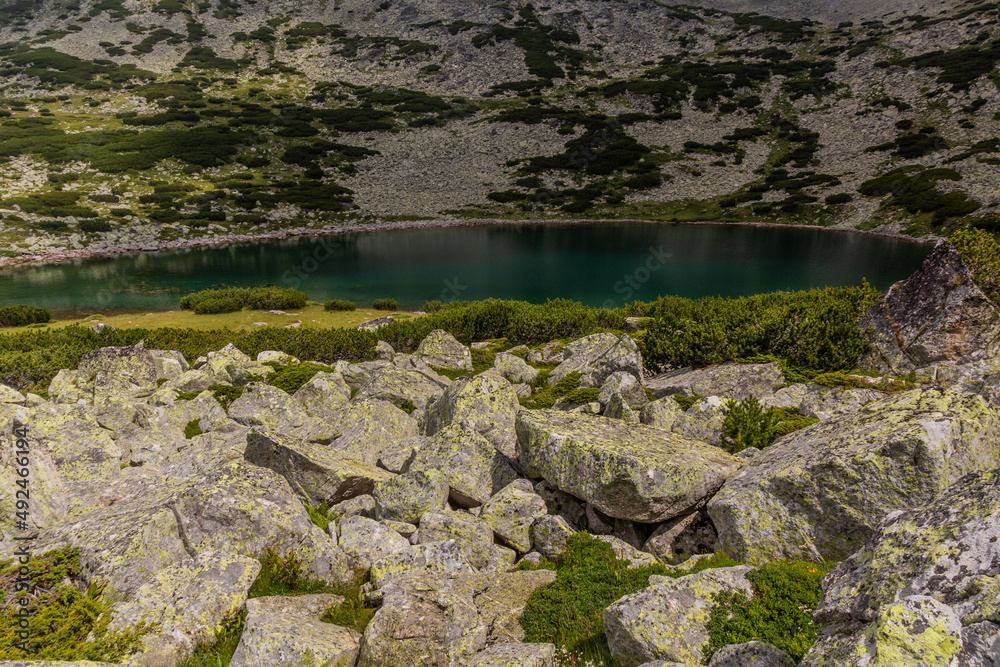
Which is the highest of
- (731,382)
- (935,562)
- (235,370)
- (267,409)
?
(935,562)

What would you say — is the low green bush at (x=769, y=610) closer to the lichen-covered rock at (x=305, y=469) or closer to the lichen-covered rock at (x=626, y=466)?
the lichen-covered rock at (x=626, y=466)

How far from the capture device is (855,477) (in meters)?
6.06

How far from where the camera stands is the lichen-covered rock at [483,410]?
34.9 ft

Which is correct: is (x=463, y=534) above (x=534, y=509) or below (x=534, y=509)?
below

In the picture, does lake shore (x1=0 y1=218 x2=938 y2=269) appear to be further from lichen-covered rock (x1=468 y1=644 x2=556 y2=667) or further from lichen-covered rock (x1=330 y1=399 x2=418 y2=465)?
lichen-covered rock (x1=468 y1=644 x2=556 y2=667)

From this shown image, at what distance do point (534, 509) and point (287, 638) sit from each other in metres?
4.16

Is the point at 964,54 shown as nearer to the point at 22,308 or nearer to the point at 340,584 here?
the point at 340,584

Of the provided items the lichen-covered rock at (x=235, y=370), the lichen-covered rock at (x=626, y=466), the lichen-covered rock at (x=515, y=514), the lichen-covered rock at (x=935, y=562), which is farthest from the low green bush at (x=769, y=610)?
the lichen-covered rock at (x=235, y=370)

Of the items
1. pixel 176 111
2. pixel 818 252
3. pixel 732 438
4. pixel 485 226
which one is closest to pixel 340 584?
pixel 732 438

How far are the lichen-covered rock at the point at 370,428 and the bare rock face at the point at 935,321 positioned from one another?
12521 millimetres

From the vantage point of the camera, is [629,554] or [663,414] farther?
[663,414]

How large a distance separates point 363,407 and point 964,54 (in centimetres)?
16828

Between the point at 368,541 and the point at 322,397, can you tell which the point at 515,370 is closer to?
the point at 322,397

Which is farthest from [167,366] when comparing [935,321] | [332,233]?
[332,233]
